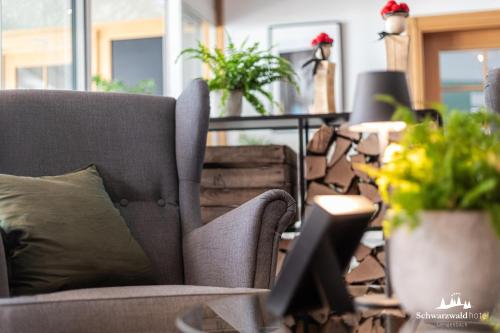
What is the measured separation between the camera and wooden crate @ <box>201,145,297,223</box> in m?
3.34

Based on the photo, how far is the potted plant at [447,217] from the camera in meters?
0.90

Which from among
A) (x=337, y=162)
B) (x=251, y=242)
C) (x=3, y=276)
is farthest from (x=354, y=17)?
(x=3, y=276)

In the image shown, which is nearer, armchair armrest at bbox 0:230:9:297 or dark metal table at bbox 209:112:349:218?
armchair armrest at bbox 0:230:9:297

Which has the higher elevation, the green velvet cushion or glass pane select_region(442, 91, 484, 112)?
glass pane select_region(442, 91, 484, 112)

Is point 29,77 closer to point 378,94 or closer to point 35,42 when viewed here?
point 35,42

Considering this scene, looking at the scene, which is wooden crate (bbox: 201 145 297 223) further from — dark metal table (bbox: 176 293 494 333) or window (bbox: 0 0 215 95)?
dark metal table (bbox: 176 293 494 333)

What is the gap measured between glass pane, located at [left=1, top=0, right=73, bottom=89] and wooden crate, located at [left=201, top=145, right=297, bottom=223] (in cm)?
90

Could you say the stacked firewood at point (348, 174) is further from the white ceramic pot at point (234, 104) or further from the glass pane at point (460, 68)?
the glass pane at point (460, 68)

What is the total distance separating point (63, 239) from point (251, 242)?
0.46 meters

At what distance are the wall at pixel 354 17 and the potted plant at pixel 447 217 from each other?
4245mm

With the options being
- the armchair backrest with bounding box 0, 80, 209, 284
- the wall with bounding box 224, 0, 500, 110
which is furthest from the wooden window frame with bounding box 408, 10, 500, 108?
the armchair backrest with bounding box 0, 80, 209, 284

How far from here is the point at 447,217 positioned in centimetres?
91

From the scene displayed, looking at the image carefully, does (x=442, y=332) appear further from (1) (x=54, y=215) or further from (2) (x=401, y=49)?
(2) (x=401, y=49)

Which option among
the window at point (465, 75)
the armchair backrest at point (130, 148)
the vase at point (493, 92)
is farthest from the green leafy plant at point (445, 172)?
the window at point (465, 75)
